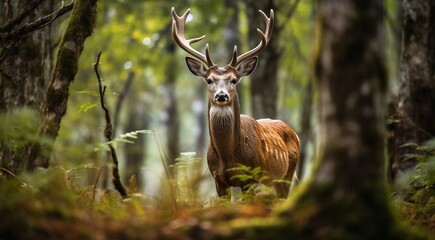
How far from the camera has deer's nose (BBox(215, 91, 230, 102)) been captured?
346 inches

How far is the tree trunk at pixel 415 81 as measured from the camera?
8.69m

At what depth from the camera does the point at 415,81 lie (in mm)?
8789

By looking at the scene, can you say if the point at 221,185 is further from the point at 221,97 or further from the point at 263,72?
the point at 263,72

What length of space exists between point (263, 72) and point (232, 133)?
6.27 metres

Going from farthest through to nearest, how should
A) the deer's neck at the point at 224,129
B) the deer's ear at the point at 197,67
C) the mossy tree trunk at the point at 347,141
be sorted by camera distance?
1. the deer's ear at the point at 197,67
2. the deer's neck at the point at 224,129
3. the mossy tree trunk at the point at 347,141

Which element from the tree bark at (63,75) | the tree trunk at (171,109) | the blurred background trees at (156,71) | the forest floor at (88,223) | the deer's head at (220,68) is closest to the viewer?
the forest floor at (88,223)

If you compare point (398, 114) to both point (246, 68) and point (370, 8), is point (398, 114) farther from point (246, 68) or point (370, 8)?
point (370, 8)

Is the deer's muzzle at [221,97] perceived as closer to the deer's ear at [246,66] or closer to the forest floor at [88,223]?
the deer's ear at [246,66]

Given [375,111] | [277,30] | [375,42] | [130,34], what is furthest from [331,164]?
[130,34]

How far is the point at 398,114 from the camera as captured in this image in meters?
8.55

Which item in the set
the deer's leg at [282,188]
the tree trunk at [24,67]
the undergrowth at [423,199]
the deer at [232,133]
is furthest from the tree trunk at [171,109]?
the undergrowth at [423,199]

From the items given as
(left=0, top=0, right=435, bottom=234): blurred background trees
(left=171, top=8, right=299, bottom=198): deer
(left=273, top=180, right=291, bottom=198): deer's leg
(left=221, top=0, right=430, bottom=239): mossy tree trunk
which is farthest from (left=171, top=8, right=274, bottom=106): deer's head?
(left=221, top=0, right=430, bottom=239): mossy tree trunk

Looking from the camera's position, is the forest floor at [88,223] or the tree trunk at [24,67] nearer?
the forest floor at [88,223]

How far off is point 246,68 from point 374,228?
21.2 feet
